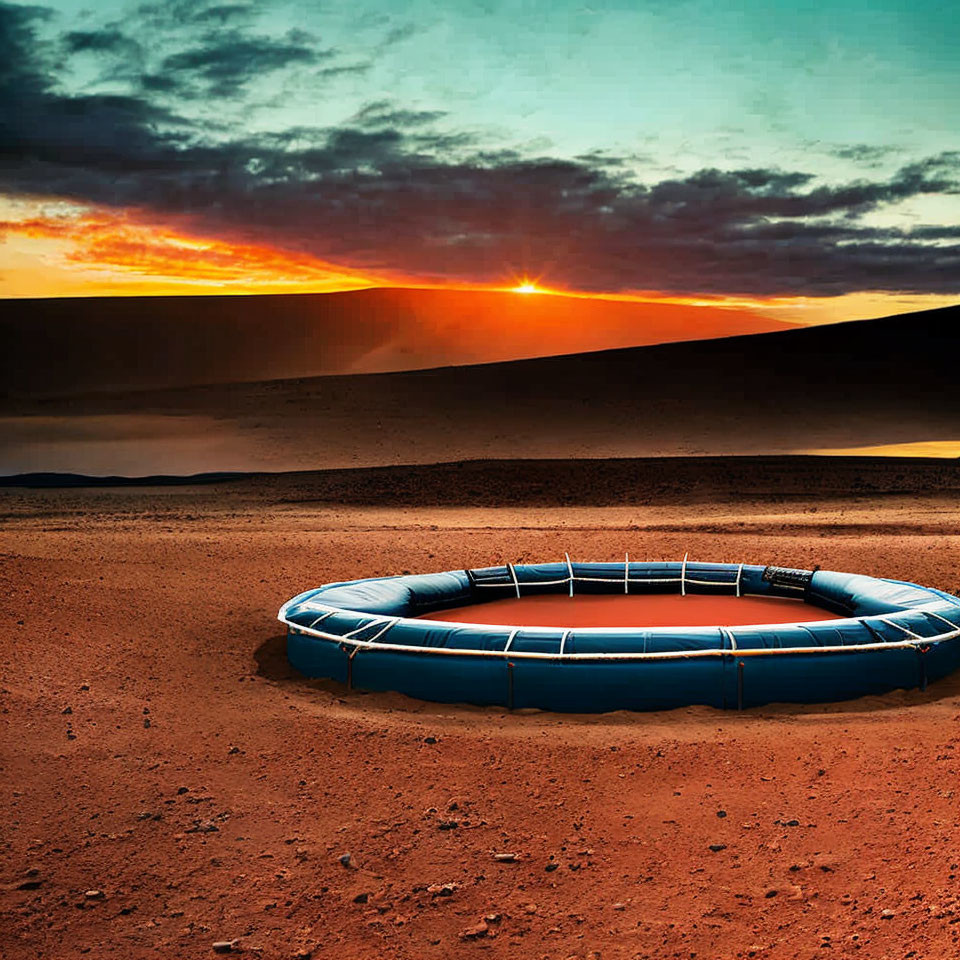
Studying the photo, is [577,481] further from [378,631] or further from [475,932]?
[475,932]

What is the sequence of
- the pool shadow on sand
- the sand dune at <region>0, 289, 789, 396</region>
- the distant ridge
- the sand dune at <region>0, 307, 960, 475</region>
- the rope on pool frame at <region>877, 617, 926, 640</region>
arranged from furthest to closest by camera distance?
1. the sand dune at <region>0, 289, 789, 396</region>
2. the sand dune at <region>0, 307, 960, 475</region>
3. the distant ridge
4. the rope on pool frame at <region>877, 617, 926, 640</region>
5. the pool shadow on sand

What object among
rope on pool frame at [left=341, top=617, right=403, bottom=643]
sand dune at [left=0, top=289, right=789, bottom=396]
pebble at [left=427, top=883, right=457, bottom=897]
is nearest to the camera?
pebble at [left=427, top=883, right=457, bottom=897]

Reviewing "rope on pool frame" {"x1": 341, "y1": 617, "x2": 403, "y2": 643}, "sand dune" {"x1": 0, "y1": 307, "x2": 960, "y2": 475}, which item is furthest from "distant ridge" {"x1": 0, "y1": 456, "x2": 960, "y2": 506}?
"rope on pool frame" {"x1": 341, "y1": 617, "x2": 403, "y2": 643}

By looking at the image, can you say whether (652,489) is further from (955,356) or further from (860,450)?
(955,356)

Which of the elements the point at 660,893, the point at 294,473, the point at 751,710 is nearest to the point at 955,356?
the point at 294,473

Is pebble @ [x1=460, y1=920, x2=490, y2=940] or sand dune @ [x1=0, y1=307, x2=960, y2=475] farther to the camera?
sand dune @ [x1=0, y1=307, x2=960, y2=475]

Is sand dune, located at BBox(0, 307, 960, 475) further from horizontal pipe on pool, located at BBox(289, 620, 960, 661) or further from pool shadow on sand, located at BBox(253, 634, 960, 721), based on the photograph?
horizontal pipe on pool, located at BBox(289, 620, 960, 661)

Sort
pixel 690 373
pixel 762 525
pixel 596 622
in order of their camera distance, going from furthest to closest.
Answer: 1. pixel 690 373
2. pixel 762 525
3. pixel 596 622
